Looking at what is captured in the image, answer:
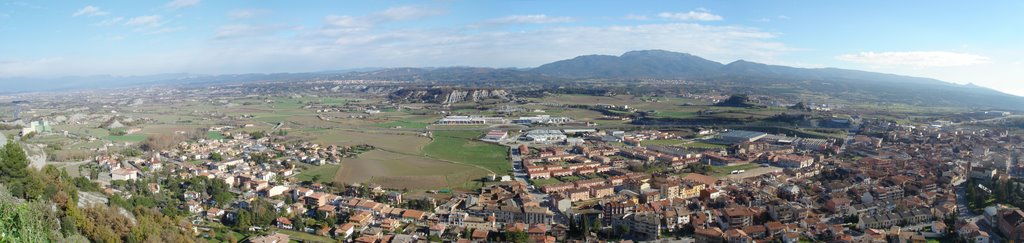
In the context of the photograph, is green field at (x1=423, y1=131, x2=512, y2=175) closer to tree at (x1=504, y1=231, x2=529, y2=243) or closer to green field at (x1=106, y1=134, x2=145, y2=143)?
tree at (x1=504, y1=231, x2=529, y2=243)

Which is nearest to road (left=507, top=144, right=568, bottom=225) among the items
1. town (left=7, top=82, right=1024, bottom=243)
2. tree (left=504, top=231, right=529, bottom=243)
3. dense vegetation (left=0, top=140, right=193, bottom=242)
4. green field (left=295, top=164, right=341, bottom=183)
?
town (left=7, top=82, right=1024, bottom=243)

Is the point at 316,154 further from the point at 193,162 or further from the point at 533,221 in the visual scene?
the point at 533,221

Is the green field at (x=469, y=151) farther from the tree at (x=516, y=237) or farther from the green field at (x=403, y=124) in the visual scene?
the tree at (x=516, y=237)

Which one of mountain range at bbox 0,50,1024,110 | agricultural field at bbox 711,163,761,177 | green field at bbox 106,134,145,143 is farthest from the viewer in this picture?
mountain range at bbox 0,50,1024,110

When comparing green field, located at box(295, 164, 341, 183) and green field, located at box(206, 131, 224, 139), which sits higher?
green field, located at box(295, 164, 341, 183)

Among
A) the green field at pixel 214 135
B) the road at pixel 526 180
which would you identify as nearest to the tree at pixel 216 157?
the green field at pixel 214 135

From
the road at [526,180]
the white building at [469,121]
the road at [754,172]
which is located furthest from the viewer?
the white building at [469,121]

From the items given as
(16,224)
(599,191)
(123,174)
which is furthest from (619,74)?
(16,224)

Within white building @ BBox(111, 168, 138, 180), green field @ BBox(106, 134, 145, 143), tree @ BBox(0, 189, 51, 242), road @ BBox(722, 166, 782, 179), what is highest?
tree @ BBox(0, 189, 51, 242)
